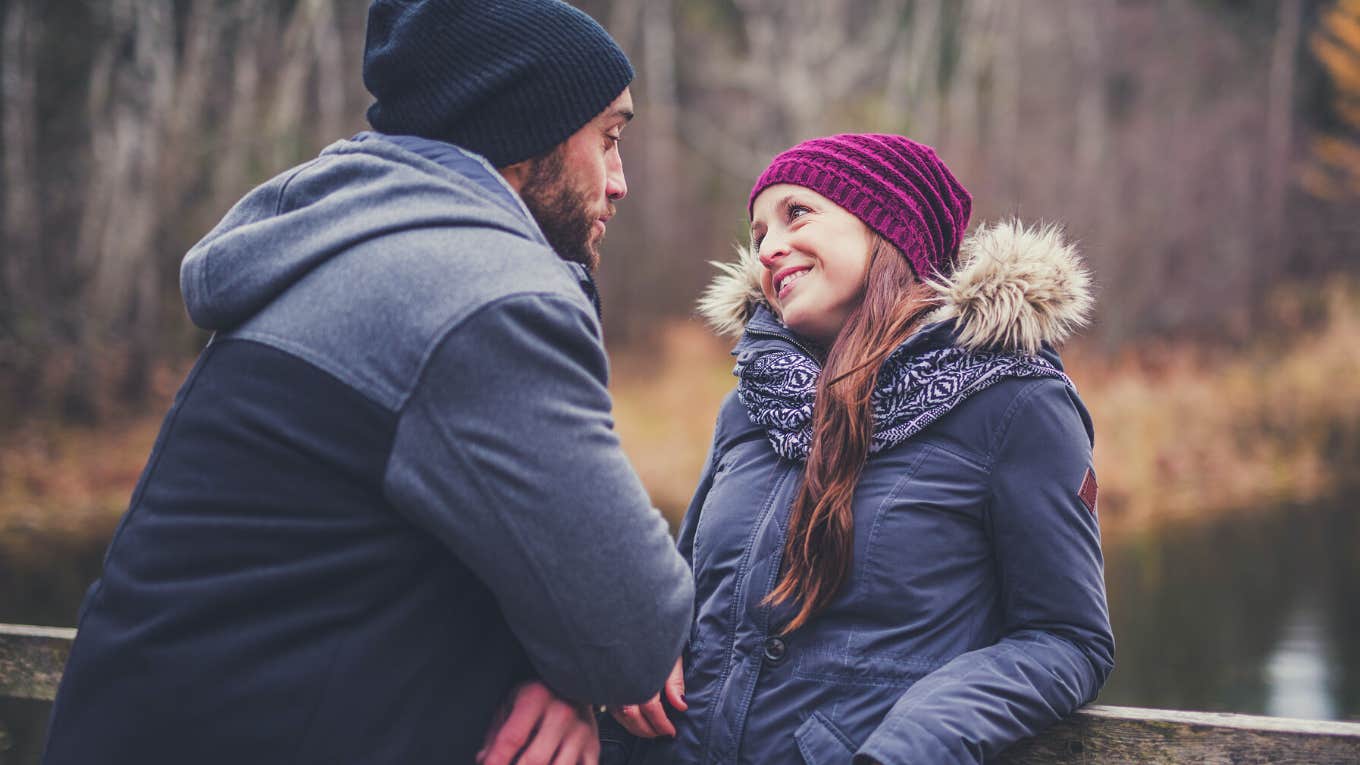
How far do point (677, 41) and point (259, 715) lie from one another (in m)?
19.7

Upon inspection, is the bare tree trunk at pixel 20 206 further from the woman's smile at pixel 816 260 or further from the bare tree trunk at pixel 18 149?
the woman's smile at pixel 816 260

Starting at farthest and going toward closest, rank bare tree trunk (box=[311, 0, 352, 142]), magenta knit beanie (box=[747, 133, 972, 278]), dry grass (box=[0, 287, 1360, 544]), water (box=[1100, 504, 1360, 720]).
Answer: bare tree trunk (box=[311, 0, 352, 142]) → dry grass (box=[0, 287, 1360, 544]) → water (box=[1100, 504, 1360, 720]) → magenta knit beanie (box=[747, 133, 972, 278])

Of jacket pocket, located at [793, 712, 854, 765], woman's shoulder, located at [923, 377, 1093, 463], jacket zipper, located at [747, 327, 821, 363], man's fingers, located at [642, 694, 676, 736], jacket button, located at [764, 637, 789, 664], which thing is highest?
woman's shoulder, located at [923, 377, 1093, 463]

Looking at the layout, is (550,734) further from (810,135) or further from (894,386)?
(810,135)

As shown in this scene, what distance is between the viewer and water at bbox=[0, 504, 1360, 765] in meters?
6.74

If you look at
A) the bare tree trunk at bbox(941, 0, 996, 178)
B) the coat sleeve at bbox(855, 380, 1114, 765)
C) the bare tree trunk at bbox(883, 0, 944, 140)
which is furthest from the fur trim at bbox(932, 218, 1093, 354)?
the bare tree trunk at bbox(941, 0, 996, 178)

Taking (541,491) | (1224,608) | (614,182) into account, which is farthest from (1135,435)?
(541,491)

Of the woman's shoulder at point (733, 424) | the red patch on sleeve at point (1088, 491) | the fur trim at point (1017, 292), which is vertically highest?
the fur trim at point (1017, 292)

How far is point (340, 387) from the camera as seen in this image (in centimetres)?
136

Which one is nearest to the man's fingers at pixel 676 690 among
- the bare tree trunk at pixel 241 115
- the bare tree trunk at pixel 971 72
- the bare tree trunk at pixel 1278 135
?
the bare tree trunk at pixel 241 115

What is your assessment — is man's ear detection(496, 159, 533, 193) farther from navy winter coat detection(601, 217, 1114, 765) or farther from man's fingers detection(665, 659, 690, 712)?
man's fingers detection(665, 659, 690, 712)

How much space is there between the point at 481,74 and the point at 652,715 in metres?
1.05

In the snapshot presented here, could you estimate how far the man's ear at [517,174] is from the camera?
1.76 meters

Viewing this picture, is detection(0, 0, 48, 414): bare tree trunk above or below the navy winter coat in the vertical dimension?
below
